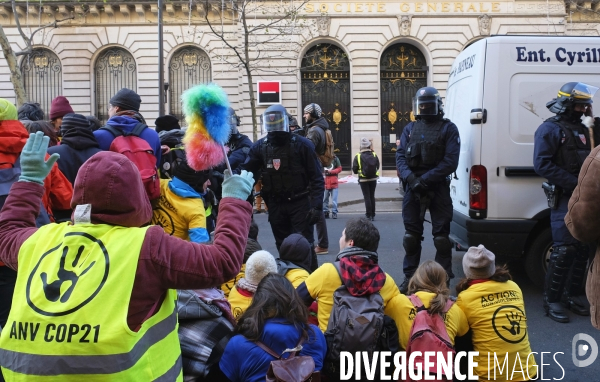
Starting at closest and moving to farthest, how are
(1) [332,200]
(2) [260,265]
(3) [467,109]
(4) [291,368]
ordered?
(4) [291,368]
(2) [260,265]
(3) [467,109]
(1) [332,200]

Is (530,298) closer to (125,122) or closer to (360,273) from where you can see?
(360,273)

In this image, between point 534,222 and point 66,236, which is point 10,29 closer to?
point 534,222

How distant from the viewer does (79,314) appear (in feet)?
6.09

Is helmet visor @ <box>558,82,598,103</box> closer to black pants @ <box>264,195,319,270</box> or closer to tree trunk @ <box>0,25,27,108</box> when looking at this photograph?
black pants @ <box>264,195,319,270</box>

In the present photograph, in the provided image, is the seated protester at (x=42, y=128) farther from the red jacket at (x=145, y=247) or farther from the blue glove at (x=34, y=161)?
the red jacket at (x=145, y=247)

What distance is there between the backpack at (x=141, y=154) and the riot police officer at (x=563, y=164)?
3.51m

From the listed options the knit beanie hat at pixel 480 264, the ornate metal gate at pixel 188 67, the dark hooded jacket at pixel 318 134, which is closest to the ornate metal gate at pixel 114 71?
the ornate metal gate at pixel 188 67

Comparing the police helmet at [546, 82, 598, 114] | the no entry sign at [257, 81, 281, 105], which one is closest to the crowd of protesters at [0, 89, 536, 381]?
the police helmet at [546, 82, 598, 114]

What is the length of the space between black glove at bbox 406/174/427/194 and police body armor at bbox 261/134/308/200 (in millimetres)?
1123

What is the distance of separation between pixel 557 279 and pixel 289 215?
8.86ft

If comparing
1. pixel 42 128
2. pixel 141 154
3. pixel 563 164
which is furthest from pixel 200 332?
pixel 563 164

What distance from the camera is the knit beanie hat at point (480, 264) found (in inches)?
162

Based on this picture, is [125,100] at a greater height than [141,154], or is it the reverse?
[125,100]

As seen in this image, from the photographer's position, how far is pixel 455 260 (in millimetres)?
7832
